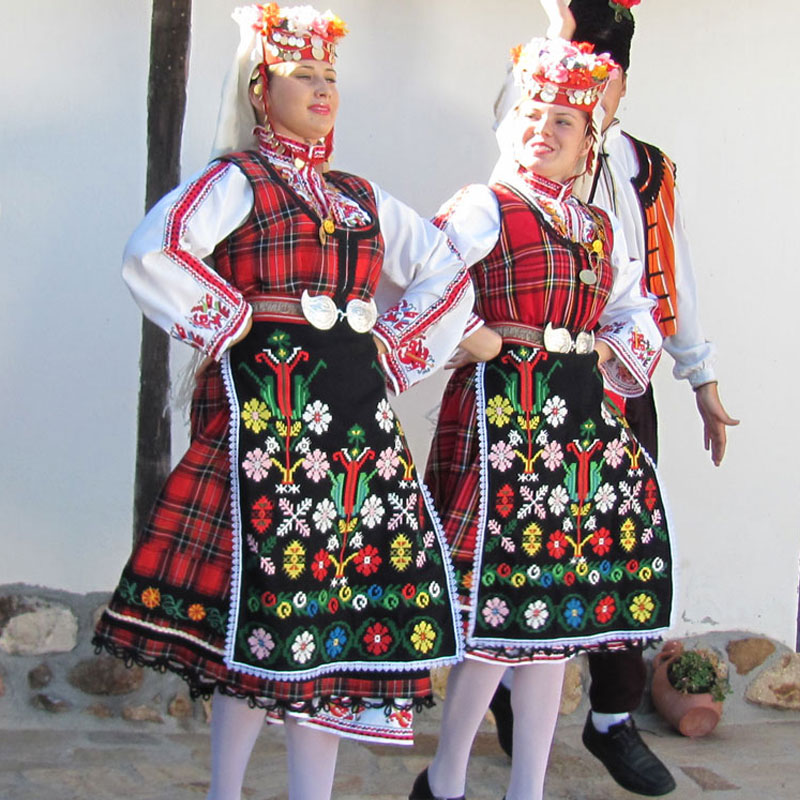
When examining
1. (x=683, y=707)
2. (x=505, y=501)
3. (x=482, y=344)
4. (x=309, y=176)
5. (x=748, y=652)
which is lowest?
(x=683, y=707)

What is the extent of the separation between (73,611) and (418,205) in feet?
5.24

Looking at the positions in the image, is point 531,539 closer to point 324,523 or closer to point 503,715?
point 324,523

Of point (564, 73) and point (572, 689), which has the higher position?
point (564, 73)

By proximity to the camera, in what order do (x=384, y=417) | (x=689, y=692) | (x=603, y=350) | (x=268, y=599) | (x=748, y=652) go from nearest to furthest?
(x=268, y=599)
(x=384, y=417)
(x=603, y=350)
(x=689, y=692)
(x=748, y=652)

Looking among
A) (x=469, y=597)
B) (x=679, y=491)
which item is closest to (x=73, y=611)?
(x=469, y=597)

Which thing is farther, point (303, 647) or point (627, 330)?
point (627, 330)

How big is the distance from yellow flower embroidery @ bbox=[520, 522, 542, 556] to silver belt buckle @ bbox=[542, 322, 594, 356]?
428 millimetres

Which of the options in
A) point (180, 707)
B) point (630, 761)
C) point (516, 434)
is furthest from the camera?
point (180, 707)

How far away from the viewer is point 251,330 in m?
2.57

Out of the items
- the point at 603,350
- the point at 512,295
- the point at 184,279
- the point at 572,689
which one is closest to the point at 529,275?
the point at 512,295

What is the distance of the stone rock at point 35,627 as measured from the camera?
3.61 meters

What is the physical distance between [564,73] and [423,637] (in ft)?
4.57

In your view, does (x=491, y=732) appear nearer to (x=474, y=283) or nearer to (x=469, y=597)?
(x=469, y=597)

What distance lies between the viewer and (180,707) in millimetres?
3699
